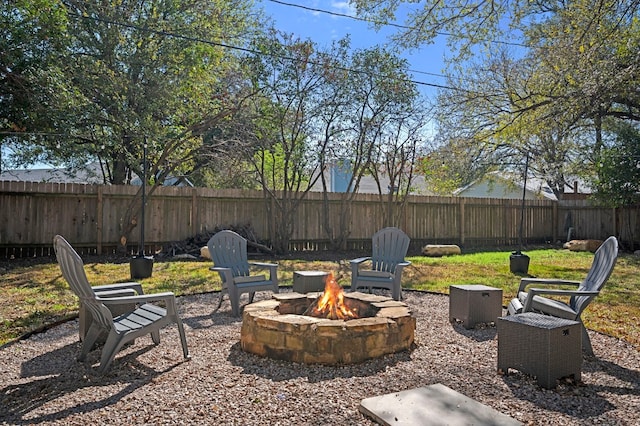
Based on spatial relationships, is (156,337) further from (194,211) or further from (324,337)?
(194,211)

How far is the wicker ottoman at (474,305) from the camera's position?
420 centimetres

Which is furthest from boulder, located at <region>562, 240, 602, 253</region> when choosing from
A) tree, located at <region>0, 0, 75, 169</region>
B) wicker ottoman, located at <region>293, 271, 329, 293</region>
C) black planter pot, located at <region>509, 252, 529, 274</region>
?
tree, located at <region>0, 0, 75, 169</region>

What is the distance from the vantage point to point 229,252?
537cm

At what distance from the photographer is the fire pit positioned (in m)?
3.10

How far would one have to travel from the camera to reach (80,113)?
7223 millimetres

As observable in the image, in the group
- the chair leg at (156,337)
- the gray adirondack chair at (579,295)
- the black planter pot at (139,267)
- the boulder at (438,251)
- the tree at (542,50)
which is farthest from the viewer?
the boulder at (438,251)

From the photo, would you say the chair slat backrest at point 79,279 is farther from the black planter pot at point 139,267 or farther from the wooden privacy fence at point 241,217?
the wooden privacy fence at point 241,217

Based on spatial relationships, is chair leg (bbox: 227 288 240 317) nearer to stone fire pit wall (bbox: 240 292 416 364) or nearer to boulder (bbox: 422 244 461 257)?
stone fire pit wall (bbox: 240 292 416 364)

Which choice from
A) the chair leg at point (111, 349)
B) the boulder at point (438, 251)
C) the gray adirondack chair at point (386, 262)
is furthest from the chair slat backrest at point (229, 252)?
the boulder at point (438, 251)

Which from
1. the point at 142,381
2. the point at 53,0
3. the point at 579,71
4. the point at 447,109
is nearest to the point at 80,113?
the point at 53,0

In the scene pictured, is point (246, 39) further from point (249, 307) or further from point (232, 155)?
point (249, 307)

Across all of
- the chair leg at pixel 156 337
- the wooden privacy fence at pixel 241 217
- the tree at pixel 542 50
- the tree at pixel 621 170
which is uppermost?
the tree at pixel 542 50

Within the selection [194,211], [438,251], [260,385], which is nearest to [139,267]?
[194,211]

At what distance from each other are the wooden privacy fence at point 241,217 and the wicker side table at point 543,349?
25.9 ft
